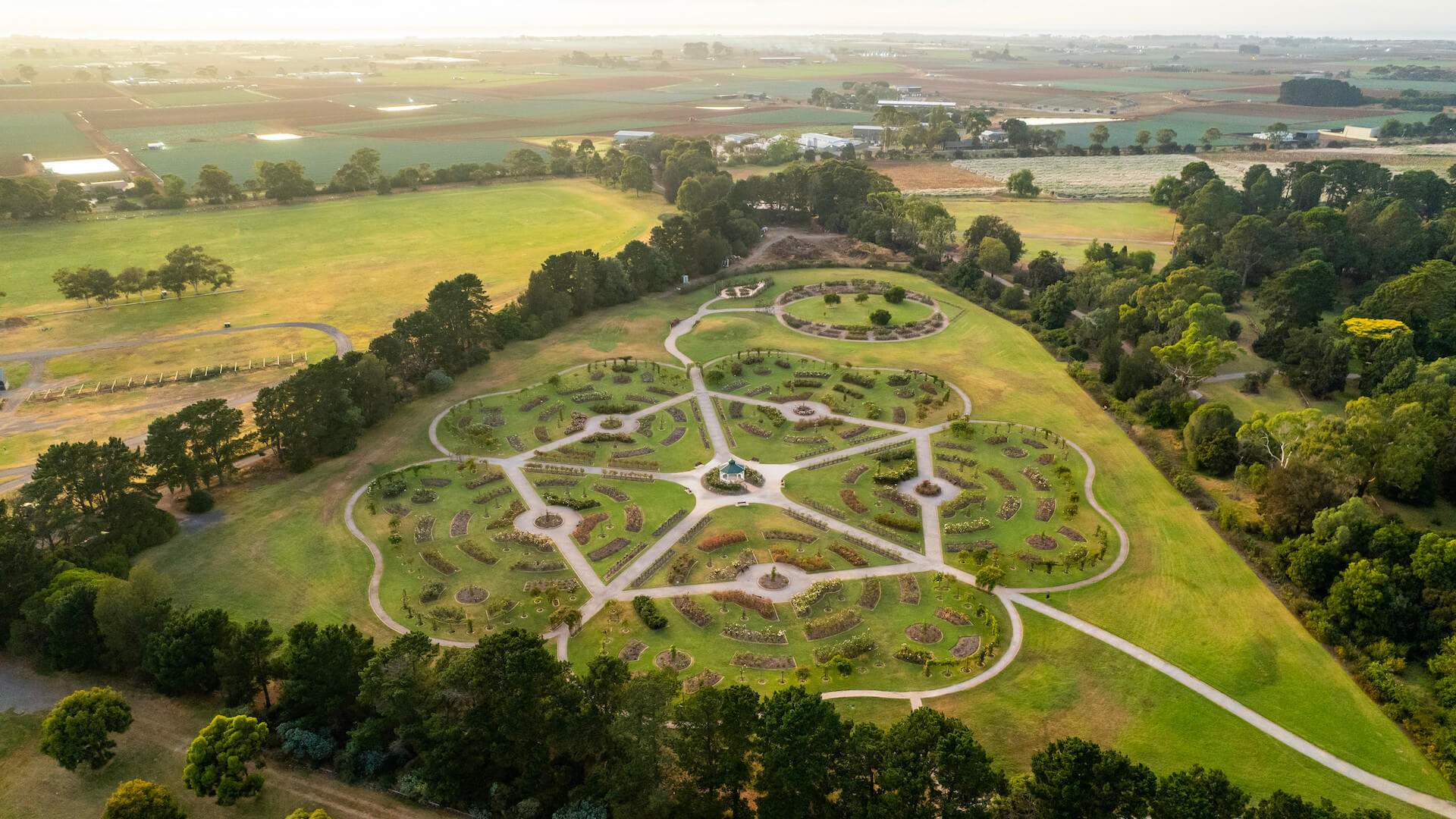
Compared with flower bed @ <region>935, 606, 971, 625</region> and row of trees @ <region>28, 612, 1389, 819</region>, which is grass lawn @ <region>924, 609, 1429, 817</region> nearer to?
flower bed @ <region>935, 606, 971, 625</region>

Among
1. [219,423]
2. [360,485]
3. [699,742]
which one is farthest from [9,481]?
[699,742]

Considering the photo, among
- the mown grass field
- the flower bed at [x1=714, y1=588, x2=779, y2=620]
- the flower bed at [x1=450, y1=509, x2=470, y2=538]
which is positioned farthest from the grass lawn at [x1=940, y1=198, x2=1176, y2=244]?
the flower bed at [x1=450, y1=509, x2=470, y2=538]

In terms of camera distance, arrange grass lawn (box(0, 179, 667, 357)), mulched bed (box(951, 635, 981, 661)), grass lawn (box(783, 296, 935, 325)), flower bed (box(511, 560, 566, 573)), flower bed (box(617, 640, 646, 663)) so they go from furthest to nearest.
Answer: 1. grass lawn (box(783, 296, 935, 325))
2. grass lawn (box(0, 179, 667, 357))
3. flower bed (box(511, 560, 566, 573))
4. mulched bed (box(951, 635, 981, 661))
5. flower bed (box(617, 640, 646, 663))

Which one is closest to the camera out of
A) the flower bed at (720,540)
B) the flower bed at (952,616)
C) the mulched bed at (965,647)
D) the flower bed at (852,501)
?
the mulched bed at (965,647)

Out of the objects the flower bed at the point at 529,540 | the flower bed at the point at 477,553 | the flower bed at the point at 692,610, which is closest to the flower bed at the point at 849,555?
the flower bed at the point at 692,610

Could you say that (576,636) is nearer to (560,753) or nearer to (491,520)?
(560,753)

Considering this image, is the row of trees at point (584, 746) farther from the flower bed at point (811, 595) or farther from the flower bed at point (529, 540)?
the flower bed at point (529, 540)
